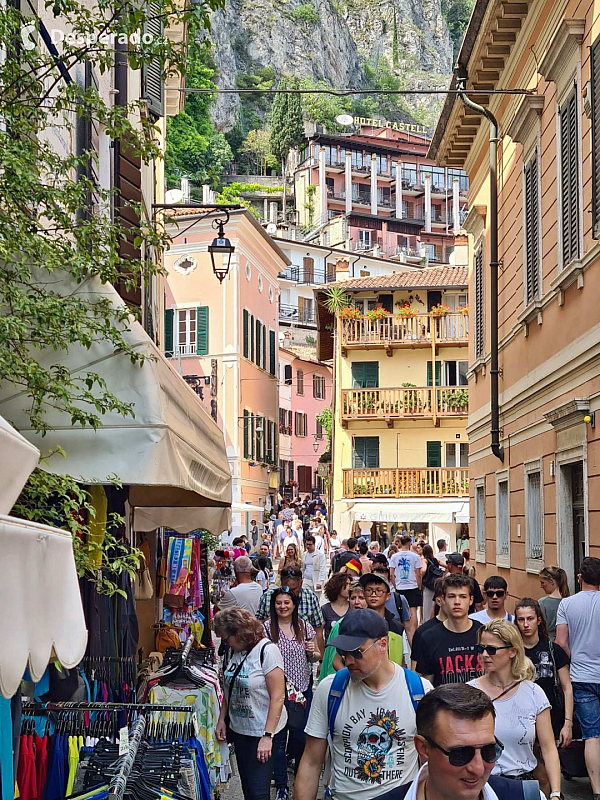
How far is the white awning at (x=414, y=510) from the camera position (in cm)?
3916

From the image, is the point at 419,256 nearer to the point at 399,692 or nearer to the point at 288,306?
the point at 288,306

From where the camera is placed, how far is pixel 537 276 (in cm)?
1394

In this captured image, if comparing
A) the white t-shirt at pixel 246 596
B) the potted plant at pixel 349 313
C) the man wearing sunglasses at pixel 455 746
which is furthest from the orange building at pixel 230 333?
the man wearing sunglasses at pixel 455 746

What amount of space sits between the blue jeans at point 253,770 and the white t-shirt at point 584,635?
2.50 m

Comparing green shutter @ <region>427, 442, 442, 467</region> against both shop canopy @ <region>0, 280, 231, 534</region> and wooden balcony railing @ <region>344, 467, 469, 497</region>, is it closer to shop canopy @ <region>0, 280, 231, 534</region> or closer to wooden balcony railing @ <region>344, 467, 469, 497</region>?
wooden balcony railing @ <region>344, 467, 469, 497</region>

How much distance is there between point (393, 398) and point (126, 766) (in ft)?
121

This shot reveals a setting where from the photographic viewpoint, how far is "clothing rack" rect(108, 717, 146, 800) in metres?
4.78

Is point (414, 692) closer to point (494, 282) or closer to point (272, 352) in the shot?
point (494, 282)

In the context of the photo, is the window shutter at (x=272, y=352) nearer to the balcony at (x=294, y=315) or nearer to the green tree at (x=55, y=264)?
the balcony at (x=294, y=315)

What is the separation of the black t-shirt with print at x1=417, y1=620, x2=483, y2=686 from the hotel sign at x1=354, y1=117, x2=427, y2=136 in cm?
10750

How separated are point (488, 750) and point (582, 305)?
864cm

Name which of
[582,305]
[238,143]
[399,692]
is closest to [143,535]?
[582,305]

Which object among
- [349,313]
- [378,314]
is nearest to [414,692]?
[349,313]

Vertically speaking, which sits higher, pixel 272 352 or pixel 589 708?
pixel 272 352
